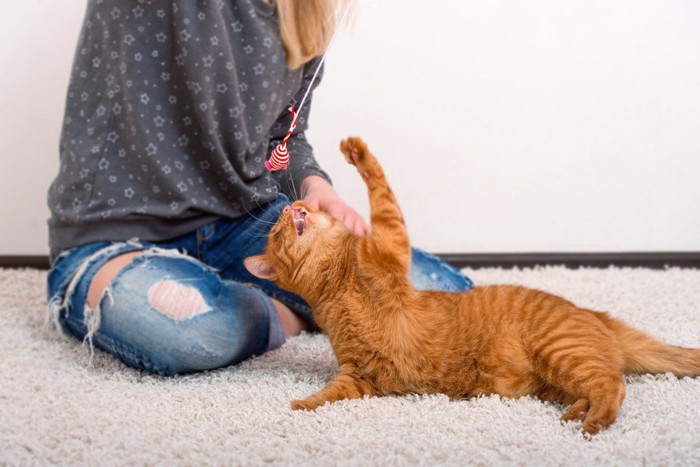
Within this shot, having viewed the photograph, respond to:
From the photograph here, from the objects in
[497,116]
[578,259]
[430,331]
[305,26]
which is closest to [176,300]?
[430,331]

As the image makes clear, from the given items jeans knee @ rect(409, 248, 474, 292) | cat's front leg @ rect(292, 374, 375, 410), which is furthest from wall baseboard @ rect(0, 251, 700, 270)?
cat's front leg @ rect(292, 374, 375, 410)

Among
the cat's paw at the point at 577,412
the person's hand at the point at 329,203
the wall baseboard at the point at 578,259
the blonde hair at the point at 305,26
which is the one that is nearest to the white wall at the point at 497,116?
the wall baseboard at the point at 578,259

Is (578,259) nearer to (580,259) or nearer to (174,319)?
(580,259)

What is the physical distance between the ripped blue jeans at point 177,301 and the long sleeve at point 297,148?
72mm

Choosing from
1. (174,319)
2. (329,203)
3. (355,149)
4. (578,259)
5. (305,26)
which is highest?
(305,26)

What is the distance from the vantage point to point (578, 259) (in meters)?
1.99

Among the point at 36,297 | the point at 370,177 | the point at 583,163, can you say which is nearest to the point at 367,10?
the point at 583,163

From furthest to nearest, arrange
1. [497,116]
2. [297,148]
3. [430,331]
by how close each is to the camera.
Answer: [497,116], [297,148], [430,331]

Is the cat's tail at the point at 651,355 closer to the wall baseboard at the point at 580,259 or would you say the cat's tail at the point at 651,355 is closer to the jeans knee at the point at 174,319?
the jeans knee at the point at 174,319

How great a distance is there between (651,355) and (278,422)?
21.2 inches

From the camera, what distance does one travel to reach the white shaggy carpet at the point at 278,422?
2.70 feet

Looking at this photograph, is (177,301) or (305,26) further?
(305,26)

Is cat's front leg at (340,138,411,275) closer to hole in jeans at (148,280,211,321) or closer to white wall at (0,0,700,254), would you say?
hole in jeans at (148,280,211,321)

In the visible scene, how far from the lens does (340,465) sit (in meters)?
0.80
